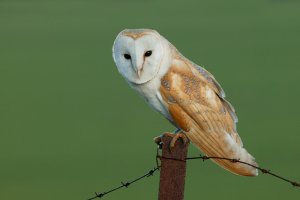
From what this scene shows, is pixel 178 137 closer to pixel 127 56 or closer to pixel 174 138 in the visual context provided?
pixel 174 138

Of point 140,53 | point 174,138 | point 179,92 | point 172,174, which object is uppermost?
point 140,53

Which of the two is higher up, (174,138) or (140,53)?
(140,53)

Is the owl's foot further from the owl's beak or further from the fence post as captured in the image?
the owl's beak

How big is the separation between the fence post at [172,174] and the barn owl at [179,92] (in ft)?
1.08

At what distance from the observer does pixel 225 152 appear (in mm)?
3934

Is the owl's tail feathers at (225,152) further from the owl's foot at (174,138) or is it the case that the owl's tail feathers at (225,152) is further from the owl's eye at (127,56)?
the owl's eye at (127,56)

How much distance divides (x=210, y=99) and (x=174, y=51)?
393 mm

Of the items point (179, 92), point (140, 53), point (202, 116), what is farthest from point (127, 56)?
point (202, 116)

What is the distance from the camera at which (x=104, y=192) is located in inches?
144

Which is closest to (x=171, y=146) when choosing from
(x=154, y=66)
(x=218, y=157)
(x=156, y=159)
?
(x=156, y=159)

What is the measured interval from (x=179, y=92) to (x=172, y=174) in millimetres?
670

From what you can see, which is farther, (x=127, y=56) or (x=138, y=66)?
(x=127, y=56)

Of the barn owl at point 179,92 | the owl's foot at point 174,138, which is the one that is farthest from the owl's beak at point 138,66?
the owl's foot at point 174,138

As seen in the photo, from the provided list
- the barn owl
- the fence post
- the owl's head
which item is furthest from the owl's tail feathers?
the owl's head
